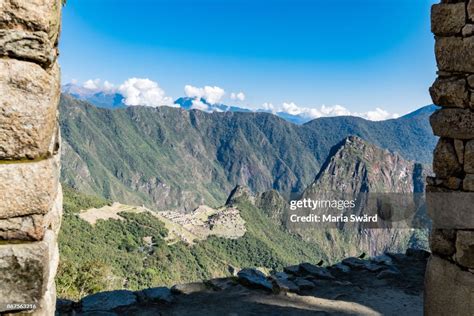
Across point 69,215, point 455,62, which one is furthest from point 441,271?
point 69,215

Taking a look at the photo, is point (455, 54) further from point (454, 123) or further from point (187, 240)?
Result: point (187, 240)

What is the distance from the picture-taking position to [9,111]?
7.34ft

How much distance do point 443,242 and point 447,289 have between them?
54 centimetres

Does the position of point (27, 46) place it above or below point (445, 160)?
above

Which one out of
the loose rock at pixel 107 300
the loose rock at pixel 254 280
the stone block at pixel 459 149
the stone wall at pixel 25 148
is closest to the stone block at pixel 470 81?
the stone block at pixel 459 149

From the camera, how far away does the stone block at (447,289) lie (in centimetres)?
436

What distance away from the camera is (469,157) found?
170 inches

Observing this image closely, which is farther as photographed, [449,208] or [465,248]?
[449,208]

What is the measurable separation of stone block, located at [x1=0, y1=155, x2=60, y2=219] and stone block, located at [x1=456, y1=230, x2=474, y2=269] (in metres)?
4.16

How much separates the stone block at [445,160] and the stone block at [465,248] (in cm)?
66

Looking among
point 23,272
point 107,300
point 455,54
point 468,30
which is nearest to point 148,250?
point 107,300

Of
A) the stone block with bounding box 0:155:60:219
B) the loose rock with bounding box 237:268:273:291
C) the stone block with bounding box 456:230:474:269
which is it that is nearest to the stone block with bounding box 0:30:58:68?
the stone block with bounding box 0:155:60:219

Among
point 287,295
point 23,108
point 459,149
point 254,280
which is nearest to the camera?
point 23,108

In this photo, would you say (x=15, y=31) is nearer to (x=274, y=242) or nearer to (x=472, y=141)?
(x=472, y=141)
